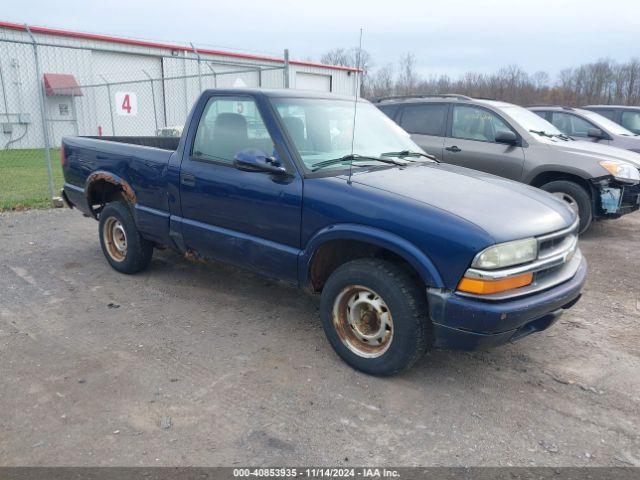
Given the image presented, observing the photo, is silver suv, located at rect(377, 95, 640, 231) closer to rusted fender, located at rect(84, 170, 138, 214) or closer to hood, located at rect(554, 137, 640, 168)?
hood, located at rect(554, 137, 640, 168)

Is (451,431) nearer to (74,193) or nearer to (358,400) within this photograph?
(358,400)

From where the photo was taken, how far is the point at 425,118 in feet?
26.9

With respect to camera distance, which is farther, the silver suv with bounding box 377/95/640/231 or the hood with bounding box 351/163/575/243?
the silver suv with bounding box 377/95/640/231

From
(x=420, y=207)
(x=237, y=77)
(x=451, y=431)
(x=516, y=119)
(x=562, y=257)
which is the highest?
(x=237, y=77)

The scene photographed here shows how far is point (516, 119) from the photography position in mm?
7512

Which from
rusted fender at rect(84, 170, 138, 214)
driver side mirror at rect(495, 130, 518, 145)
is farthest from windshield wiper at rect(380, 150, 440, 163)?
driver side mirror at rect(495, 130, 518, 145)

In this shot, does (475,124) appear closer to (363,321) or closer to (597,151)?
(597,151)

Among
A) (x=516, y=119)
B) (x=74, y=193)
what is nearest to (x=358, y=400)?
(x=74, y=193)

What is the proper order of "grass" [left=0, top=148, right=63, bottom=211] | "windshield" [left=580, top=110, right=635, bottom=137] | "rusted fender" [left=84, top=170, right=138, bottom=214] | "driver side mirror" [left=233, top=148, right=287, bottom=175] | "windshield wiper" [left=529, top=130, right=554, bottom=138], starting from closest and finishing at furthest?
"driver side mirror" [left=233, top=148, right=287, bottom=175] → "rusted fender" [left=84, top=170, right=138, bottom=214] → "windshield wiper" [left=529, top=130, right=554, bottom=138] → "grass" [left=0, top=148, right=63, bottom=211] → "windshield" [left=580, top=110, right=635, bottom=137]

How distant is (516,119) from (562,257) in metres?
4.75

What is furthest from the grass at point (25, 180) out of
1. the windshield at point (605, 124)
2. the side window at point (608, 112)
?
the side window at point (608, 112)

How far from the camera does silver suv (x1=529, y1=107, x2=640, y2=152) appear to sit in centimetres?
974

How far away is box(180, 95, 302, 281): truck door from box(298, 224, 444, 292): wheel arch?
15 centimetres

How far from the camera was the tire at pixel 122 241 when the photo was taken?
16.9 feet
